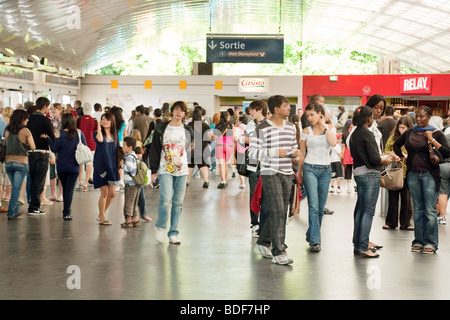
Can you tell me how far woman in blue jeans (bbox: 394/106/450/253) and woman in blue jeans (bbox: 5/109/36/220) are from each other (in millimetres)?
5356

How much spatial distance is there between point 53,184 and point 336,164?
17.5 ft

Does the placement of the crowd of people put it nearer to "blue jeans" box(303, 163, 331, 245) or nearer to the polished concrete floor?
"blue jeans" box(303, 163, 331, 245)

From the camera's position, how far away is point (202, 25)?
3045cm

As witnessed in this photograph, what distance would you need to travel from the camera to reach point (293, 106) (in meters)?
26.6

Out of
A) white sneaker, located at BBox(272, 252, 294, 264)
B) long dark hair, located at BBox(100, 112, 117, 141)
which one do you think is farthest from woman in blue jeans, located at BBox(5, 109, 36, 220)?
white sneaker, located at BBox(272, 252, 294, 264)

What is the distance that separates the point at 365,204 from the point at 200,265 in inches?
75.4

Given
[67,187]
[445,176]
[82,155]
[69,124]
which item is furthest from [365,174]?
[69,124]

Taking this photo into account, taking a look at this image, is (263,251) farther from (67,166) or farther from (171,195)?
(67,166)

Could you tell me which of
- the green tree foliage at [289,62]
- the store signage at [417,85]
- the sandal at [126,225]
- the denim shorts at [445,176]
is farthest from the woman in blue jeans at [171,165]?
the green tree foliage at [289,62]

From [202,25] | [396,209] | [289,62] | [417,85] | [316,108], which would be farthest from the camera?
[289,62]

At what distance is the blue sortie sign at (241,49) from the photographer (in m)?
20.2

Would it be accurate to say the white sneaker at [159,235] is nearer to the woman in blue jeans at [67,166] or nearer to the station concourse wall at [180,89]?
the woman in blue jeans at [67,166]
